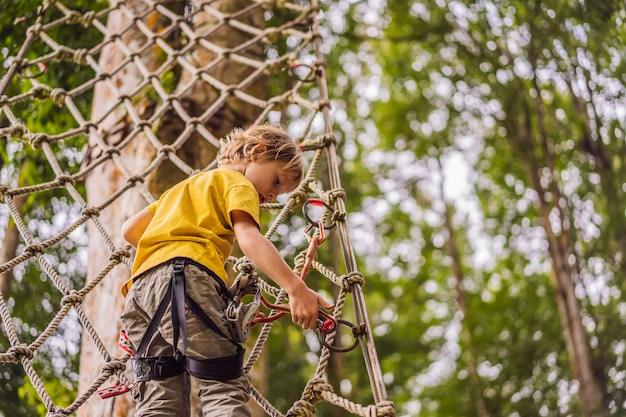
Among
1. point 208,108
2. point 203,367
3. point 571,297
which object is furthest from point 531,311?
point 203,367

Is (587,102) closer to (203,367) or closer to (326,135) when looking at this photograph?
(326,135)

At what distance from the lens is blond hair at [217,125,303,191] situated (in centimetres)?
125

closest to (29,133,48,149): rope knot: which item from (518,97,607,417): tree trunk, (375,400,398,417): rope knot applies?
(375,400,398,417): rope knot

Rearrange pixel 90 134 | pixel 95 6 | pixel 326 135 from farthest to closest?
pixel 95 6 < pixel 90 134 < pixel 326 135

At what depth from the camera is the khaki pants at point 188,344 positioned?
42.6 inches

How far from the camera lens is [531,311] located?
460 cm

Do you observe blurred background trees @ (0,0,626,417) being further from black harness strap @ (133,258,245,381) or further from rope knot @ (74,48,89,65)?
black harness strap @ (133,258,245,381)

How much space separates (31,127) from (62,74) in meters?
0.26

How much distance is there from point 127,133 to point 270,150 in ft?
3.22

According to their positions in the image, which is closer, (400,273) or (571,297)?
(571,297)

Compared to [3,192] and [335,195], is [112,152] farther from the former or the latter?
[335,195]

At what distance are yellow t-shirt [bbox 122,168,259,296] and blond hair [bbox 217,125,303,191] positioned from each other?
0.06 meters

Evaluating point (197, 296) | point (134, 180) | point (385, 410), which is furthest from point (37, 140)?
point (385, 410)

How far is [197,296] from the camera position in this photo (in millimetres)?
1104
